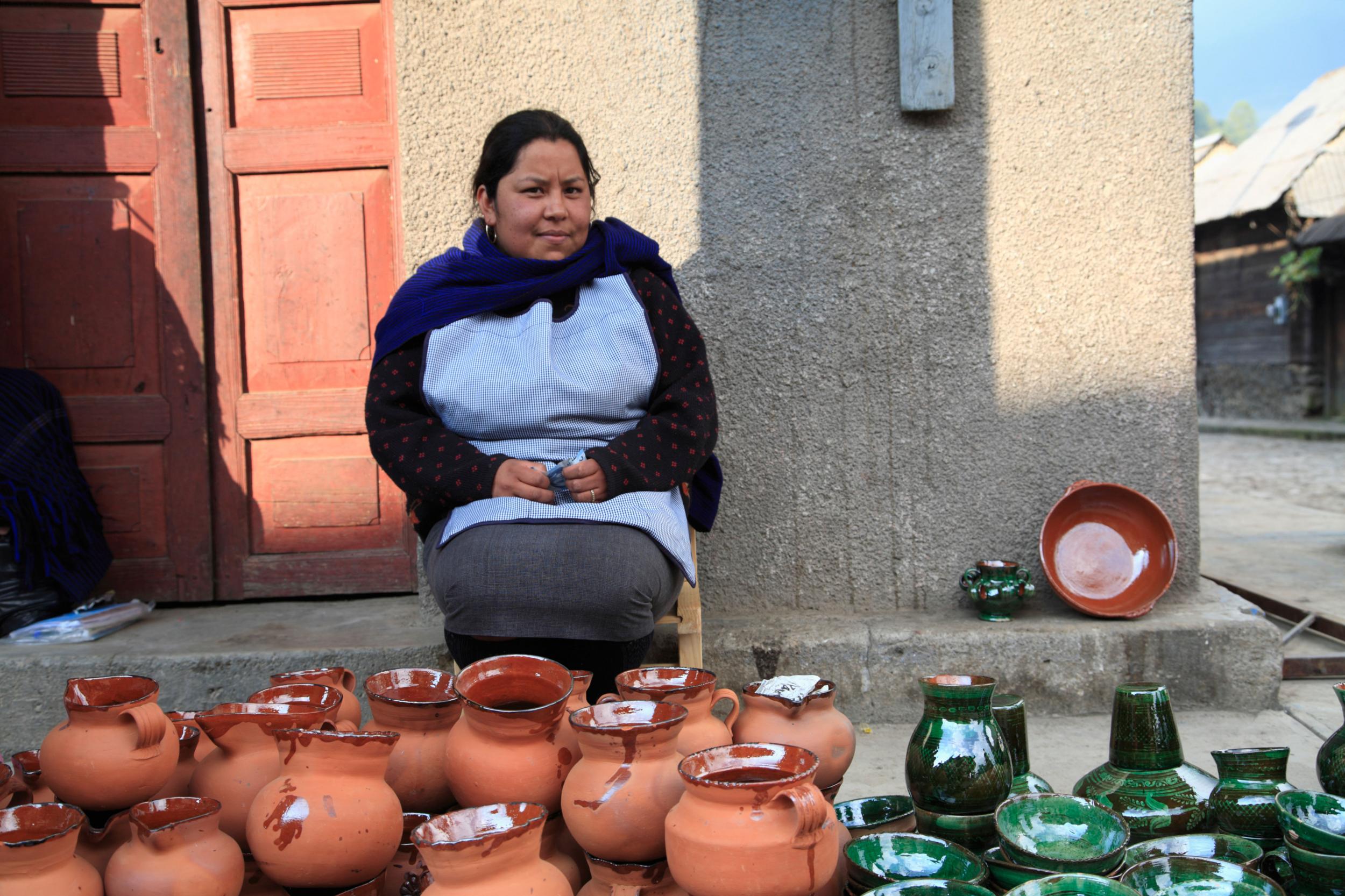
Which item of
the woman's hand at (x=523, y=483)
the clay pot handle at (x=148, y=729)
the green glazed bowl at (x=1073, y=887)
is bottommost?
the green glazed bowl at (x=1073, y=887)

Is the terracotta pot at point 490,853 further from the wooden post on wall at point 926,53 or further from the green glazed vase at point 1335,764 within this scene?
the wooden post on wall at point 926,53

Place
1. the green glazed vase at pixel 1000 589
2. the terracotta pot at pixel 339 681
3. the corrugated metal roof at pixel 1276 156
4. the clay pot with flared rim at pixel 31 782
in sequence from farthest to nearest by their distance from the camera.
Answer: the corrugated metal roof at pixel 1276 156, the green glazed vase at pixel 1000 589, the terracotta pot at pixel 339 681, the clay pot with flared rim at pixel 31 782

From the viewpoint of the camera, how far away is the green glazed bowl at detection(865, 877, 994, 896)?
1201 millimetres

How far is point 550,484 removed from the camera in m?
2.22

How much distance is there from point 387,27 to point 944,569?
254 cm

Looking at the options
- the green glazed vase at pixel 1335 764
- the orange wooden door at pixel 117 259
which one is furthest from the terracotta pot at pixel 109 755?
the orange wooden door at pixel 117 259

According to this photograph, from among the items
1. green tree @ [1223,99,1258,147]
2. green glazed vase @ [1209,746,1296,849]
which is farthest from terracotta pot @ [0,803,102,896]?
green tree @ [1223,99,1258,147]

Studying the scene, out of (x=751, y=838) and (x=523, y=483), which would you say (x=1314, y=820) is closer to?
(x=751, y=838)

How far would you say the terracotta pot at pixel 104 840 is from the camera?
1356mm

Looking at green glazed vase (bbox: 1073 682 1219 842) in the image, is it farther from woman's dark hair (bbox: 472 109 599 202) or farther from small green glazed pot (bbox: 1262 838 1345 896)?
woman's dark hair (bbox: 472 109 599 202)

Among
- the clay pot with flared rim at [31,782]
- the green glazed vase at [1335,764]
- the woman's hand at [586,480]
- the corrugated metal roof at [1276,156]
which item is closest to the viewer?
the clay pot with flared rim at [31,782]

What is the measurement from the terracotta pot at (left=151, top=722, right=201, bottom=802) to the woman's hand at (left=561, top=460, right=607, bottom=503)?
873 millimetres

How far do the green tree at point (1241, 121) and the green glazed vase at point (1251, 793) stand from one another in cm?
11754

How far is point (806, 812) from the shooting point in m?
1.17
